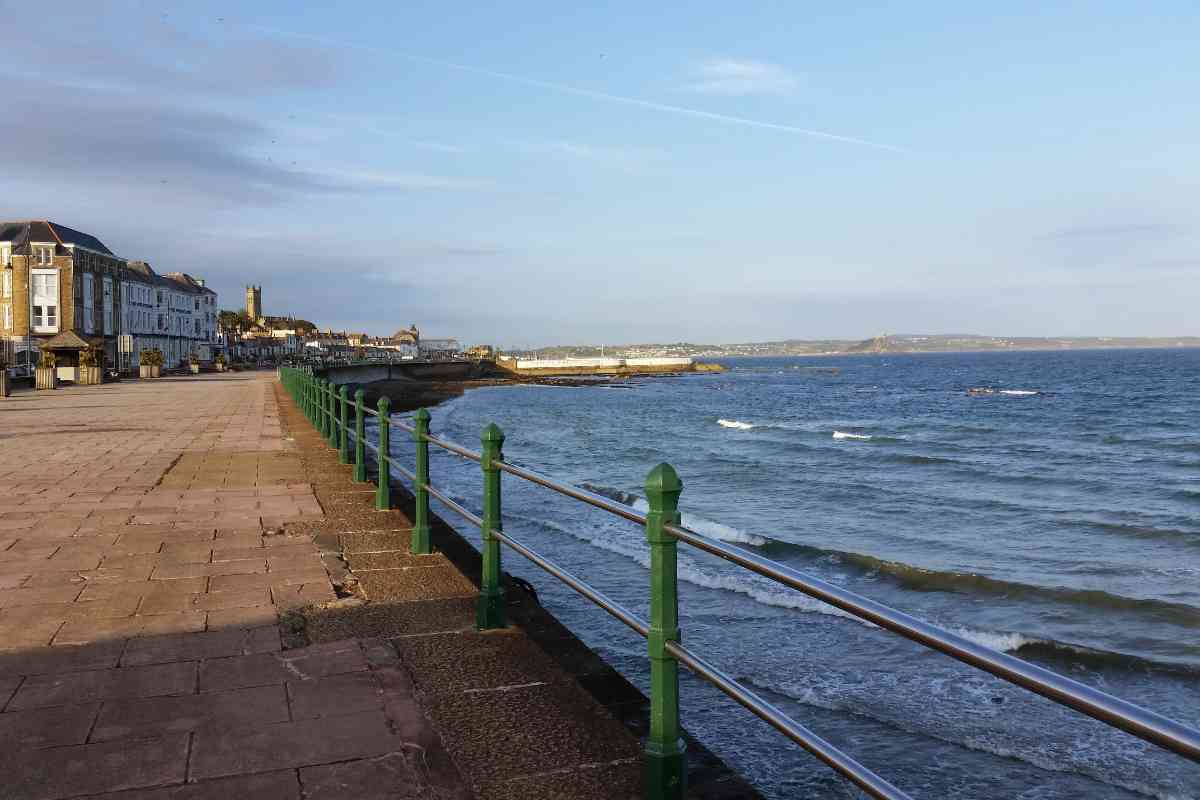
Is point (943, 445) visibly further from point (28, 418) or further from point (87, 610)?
point (87, 610)

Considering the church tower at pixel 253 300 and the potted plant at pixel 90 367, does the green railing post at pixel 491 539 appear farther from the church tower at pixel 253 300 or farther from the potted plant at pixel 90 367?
the church tower at pixel 253 300

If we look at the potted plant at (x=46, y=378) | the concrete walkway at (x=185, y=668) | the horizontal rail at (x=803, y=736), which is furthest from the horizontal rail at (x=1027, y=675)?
the potted plant at (x=46, y=378)

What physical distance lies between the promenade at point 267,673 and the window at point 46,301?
54915 millimetres

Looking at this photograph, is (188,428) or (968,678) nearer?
(968,678)

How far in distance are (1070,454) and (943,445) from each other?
393 centimetres

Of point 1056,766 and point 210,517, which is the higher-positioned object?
point 210,517

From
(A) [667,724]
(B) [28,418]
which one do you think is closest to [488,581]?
(A) [667,724]

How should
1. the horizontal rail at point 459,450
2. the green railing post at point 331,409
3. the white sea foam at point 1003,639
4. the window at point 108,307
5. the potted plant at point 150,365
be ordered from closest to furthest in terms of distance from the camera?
the horizontal rail at point 459,450
the white sea foam at point 1003,639
the green railing post at point 331,409
the potted plant at point 150,365
the window at point 108,307

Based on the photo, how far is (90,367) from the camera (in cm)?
4138

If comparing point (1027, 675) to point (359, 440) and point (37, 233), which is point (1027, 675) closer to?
point (359, 440)

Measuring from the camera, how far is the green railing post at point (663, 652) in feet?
9.71

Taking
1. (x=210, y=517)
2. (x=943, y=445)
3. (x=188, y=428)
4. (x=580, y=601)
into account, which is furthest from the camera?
(x=943, y=445)

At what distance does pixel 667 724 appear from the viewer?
121 inches

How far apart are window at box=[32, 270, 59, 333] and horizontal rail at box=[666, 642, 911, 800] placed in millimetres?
62934
